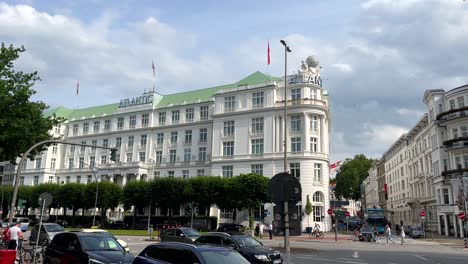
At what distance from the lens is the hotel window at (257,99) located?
66625 millimetres

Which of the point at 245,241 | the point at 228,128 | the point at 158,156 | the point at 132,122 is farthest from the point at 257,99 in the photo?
the point at 245,241

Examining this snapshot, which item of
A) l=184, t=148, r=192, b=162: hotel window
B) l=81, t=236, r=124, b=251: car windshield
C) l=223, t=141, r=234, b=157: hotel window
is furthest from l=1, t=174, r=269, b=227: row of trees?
l=81, t=236, r=124, b=251: car windshield

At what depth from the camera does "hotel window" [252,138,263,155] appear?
65.2 m

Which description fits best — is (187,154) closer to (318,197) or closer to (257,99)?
(257,99)

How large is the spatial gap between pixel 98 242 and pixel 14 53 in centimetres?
1727

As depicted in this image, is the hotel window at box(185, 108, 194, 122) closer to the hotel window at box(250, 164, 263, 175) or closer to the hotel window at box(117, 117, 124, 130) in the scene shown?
the hotel window at box(117, 117, 124, 130)

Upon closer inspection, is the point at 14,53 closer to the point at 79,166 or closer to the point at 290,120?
the point at 290,120

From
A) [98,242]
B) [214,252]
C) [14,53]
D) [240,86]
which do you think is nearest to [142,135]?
[240,86]

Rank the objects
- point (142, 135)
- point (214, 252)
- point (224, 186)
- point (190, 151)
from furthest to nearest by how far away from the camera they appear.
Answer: point (142, 135) < point (190, 151) < point (224, 186) < point (214, 252)

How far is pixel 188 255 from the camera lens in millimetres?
9180

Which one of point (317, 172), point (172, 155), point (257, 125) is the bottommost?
point (317, 172)

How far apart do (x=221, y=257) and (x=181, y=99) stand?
237 ft

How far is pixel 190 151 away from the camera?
7388cm

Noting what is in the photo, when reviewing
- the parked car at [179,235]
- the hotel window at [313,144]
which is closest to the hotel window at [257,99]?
the hotel window at [313,144]
